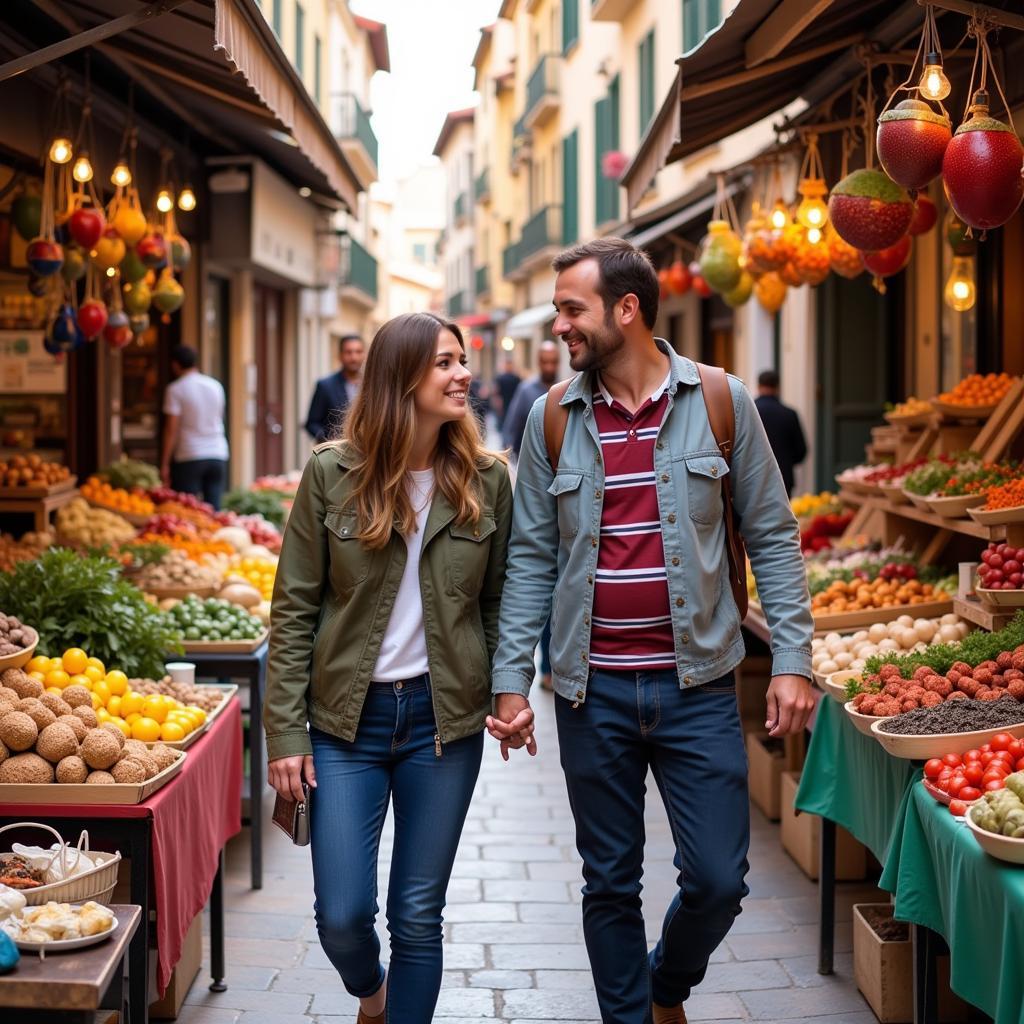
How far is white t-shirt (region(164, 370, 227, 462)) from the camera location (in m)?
12.4

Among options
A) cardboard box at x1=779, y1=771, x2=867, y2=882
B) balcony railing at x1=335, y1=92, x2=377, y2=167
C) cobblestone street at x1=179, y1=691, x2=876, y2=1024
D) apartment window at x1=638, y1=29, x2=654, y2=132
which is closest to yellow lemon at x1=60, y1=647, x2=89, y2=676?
cobblestone street at x1=179, y1=691, x2=876, y2=1024

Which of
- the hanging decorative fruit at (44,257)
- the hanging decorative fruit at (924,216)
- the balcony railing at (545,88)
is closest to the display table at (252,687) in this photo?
the hanging decorative fruit at (44,257)

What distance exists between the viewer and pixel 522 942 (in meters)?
5.54

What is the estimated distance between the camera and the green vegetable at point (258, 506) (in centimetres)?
1272

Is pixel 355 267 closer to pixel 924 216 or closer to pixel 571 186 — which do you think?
pixel 571 186

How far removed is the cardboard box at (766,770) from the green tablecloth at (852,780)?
5.29 feet

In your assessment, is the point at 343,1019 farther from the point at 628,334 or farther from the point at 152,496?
the point at 152,496

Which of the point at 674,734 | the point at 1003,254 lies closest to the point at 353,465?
the point at 674,734

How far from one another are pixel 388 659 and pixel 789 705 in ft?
3.36

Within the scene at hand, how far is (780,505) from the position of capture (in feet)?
13.3

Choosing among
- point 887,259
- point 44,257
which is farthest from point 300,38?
point 887,259

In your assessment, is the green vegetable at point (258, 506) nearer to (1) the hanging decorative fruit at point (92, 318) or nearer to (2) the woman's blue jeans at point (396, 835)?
(1) the hanging decorative fruit at point (92, 318)

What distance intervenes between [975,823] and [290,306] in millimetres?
19462

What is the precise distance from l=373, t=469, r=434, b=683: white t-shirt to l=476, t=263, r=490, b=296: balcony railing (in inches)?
1918
